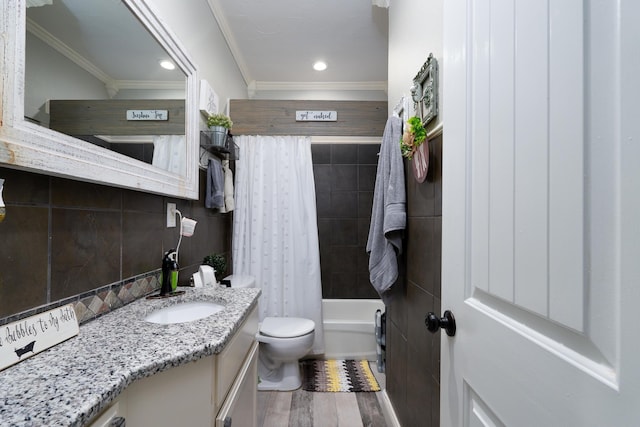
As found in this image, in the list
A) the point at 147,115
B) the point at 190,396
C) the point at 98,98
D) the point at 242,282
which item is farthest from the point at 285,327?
the point at 98,98

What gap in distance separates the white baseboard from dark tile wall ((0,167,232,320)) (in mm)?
1473

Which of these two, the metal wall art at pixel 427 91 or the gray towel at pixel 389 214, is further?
the gray towel at pixel 389 214

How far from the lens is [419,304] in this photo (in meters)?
1.16

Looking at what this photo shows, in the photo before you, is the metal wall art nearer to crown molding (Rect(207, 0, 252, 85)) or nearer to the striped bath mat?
crown molding (Rect(207, 0, 252, 85))

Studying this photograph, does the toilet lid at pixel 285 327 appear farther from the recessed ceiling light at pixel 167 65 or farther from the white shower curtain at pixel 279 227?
the recessed ceiling light at pixel 167 65

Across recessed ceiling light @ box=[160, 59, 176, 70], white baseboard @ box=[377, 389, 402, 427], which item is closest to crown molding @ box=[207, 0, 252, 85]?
recessed ceiling light @ box=[160, 59, 176, 70]

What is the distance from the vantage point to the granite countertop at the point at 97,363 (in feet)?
1.46

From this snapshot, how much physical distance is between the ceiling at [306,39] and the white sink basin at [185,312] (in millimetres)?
1925

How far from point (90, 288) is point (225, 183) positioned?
1.23m

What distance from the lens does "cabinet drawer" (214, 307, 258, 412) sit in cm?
77

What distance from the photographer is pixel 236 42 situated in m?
2.25

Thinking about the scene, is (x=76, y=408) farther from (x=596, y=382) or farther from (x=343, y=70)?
(x=343, y=70)

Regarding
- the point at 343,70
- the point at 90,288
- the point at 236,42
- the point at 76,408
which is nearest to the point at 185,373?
the point at 76,408

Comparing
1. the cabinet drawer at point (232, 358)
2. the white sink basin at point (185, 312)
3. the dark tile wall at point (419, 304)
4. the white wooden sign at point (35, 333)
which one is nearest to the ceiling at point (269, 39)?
the white wooden sign at point (35, 333)
